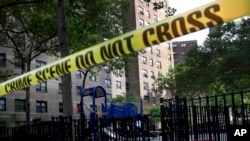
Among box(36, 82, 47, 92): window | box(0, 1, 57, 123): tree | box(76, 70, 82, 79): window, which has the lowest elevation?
box(36, 82, 47, 92): window

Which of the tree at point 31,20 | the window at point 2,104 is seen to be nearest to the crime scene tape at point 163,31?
the tree at point 31,20

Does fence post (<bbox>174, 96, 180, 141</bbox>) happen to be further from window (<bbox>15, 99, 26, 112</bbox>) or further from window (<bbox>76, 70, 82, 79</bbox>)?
window (<bbox>76, 70, 82, 79</bbox>)

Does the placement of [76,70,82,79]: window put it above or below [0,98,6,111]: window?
above

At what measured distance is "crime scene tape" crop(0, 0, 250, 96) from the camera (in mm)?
3722

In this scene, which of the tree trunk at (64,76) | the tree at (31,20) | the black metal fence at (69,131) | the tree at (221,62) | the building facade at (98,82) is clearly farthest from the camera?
the building facade at (98,82)

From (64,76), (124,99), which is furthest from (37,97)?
(64,76)

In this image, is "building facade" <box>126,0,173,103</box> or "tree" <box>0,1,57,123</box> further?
"building facade" <box>126,0,173,103</box>

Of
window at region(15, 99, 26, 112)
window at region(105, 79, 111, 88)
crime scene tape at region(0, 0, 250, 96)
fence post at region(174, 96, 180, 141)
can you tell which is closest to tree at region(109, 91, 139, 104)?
window at region(105, 79, 111, 88)

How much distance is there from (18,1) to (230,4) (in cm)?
1648

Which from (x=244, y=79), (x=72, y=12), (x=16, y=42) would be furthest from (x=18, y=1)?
(x=244, y=79)

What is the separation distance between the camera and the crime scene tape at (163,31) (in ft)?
12.2

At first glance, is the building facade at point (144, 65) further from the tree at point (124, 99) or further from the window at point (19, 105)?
the window at point (19, 105)

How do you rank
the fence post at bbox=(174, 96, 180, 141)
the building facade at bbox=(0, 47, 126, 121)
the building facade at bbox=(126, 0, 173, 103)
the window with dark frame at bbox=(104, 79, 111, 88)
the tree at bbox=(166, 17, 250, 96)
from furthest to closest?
the building facade at bbox=(126, 0, 173, 103)
the window with dark frame at bbox=(104, 79, 111, 88)
the building facade at bbox=(0, 47, 126, 121)
the tree at bbox=(166, 17, 250, 96)
the fence post at bbox=(174, 96, 180, 141)

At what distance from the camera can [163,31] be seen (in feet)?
14.1
